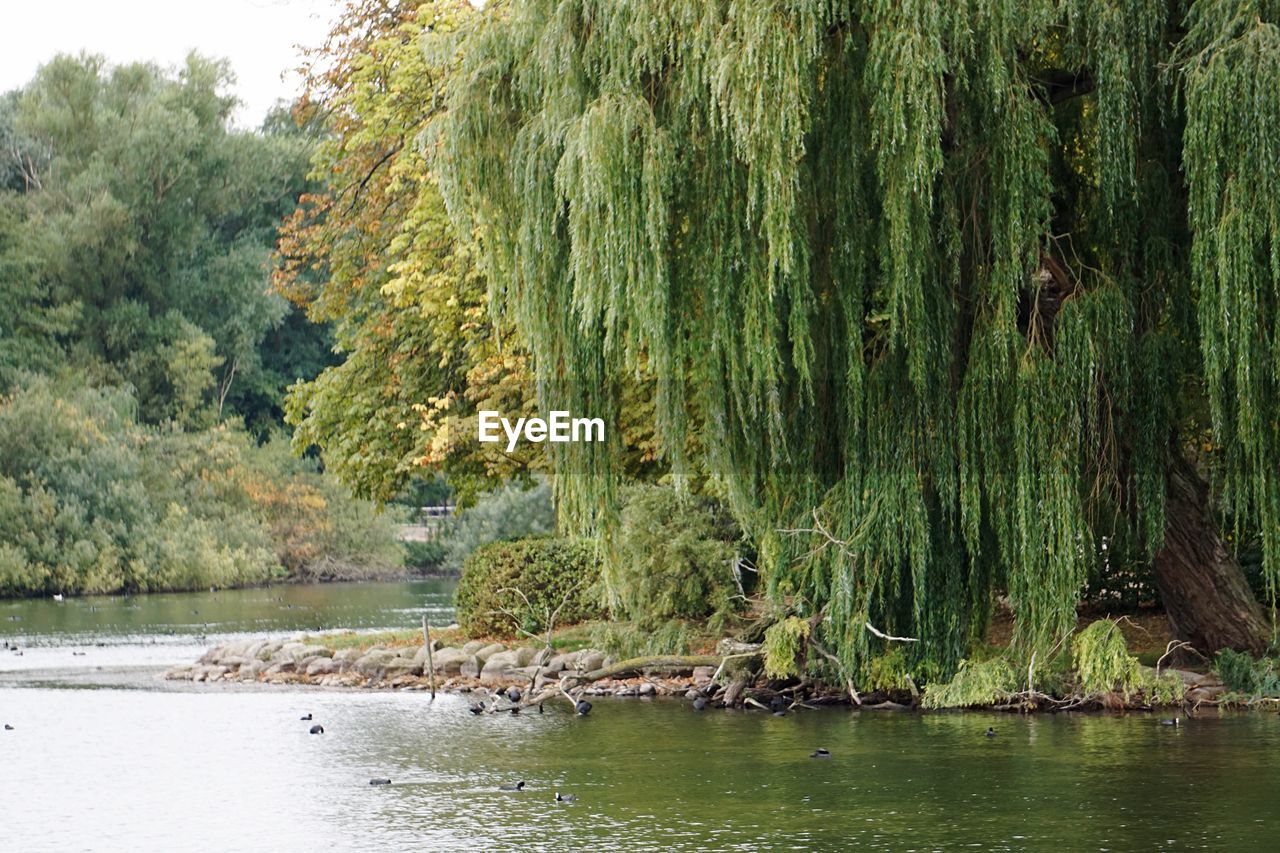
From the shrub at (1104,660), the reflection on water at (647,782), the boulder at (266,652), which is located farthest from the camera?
the boulder at (266,652)

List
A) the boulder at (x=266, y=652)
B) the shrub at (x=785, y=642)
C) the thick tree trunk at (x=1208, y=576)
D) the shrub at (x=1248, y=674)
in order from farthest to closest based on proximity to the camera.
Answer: the boulder at (x=266, y=652) < the thick tree trunk at (x=1208, y=576) < the shrub at (x=785, y=642) < the shrub at (x=1248, y=674)

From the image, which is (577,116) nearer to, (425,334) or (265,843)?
(265,843)

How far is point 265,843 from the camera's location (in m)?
12.5

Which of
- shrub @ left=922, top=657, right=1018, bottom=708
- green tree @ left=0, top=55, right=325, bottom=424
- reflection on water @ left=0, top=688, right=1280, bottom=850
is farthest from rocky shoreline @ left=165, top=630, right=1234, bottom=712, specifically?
green tree @ left=0, top=55, right=325, bottom=424

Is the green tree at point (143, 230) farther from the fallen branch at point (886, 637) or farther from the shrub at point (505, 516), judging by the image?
the fallen branch at point (886, 637)

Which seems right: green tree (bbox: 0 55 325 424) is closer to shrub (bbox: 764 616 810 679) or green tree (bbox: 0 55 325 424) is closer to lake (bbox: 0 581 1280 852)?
lake (bbox: 0 581 1280 852)

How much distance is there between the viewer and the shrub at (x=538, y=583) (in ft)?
82.1

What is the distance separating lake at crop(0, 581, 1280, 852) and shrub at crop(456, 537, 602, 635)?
295cm

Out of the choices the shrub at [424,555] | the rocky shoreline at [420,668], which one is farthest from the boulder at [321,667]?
the shrub at [424,555]

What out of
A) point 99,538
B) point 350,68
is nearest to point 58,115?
point 99,538

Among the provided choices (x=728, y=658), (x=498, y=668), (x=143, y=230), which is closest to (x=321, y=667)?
(x=498, y=668)

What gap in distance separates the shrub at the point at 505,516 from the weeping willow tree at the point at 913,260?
27110 mm

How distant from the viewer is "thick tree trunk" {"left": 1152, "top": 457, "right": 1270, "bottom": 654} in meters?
18.6

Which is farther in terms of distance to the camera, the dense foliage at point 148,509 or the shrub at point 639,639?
the dense foliage at point 148,509
